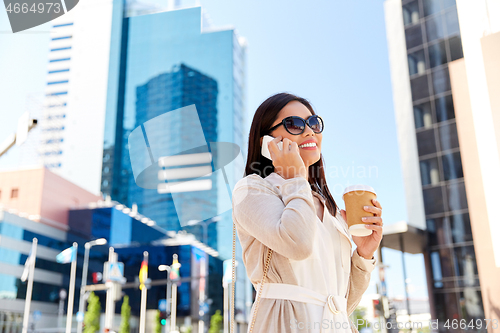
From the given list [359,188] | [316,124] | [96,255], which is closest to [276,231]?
[359,188]

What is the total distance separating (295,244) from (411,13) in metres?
14.1

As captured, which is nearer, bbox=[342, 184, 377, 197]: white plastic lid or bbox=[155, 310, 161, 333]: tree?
bbox=[342, 184, 377, 197]: white plastic lid

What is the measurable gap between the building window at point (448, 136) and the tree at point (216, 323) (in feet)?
123

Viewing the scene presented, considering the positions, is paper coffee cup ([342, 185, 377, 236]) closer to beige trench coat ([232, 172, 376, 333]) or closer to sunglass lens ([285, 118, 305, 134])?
beige trench coat ([232, 172, 376, 333])

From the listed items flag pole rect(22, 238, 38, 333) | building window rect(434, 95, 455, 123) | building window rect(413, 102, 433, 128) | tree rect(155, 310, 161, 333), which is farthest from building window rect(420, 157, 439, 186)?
tree rect(155, 310, 161, 333)

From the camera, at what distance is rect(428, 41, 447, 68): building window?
12.2 metres

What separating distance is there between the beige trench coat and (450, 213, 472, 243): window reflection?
433 inches

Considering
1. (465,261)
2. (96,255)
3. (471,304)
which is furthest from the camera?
(96,255)

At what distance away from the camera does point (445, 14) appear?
12.3 meters

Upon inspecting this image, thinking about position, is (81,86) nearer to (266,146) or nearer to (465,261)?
(465,261)

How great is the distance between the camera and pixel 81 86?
105ft

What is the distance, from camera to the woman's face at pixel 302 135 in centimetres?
148

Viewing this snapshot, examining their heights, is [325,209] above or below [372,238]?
above

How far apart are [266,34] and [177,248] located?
4084 centimetres
